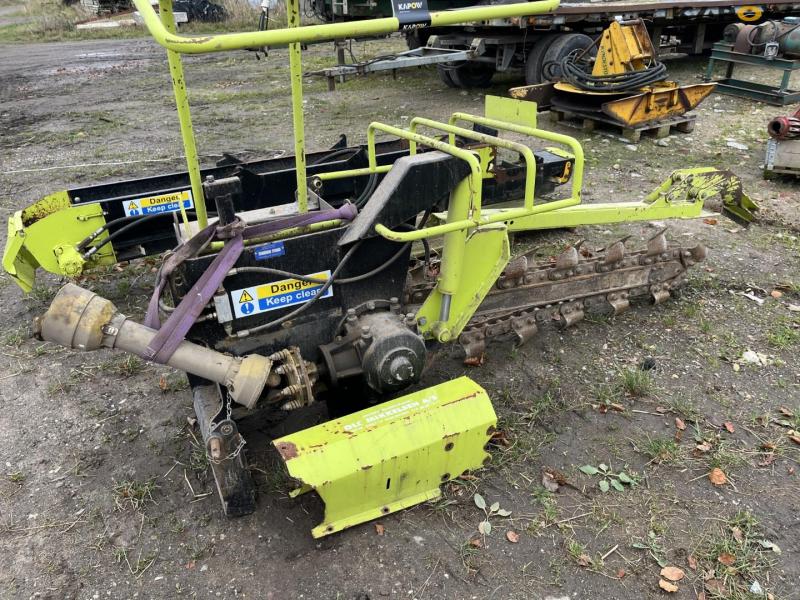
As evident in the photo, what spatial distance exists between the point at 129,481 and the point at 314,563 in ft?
3.88

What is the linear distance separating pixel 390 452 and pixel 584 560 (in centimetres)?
100

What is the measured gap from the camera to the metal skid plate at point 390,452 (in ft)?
9.05

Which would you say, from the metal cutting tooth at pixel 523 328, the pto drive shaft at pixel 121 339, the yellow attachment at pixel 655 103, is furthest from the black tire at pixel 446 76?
the pto drive shaft at pixel 121 339

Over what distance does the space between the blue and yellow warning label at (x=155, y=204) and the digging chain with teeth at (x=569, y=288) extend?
83.7 inches

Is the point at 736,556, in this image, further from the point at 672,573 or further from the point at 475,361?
the point at 475,361

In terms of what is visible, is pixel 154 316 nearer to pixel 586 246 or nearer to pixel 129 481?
pixel 129 481

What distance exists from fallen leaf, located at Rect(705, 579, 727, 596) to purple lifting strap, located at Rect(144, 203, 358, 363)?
8.26ft

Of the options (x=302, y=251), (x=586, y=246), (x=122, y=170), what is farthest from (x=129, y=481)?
(x=122, y=170)

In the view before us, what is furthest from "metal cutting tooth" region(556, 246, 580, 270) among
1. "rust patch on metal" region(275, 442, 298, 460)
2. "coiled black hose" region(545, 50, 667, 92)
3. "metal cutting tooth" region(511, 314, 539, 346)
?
"coiled black hose" region(545, 50, 667, 92)

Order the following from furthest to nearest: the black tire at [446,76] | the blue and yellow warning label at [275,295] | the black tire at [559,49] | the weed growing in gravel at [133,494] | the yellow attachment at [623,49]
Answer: the black tire at [446,76]
the black tire at [559,49]
the yellow attachment at [623,49]
the weed growing in gravel at [133,494]
the blue and yellow warning label at [275,295]

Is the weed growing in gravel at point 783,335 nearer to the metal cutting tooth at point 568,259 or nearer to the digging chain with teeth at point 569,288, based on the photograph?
the digging chain with teeth at point 569,288

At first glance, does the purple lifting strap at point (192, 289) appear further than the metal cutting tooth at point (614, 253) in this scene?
No

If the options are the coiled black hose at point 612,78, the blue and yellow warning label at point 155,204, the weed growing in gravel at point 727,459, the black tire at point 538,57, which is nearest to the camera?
the weed growing in gravel at point 727,459

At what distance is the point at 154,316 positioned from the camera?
2.90 meters
